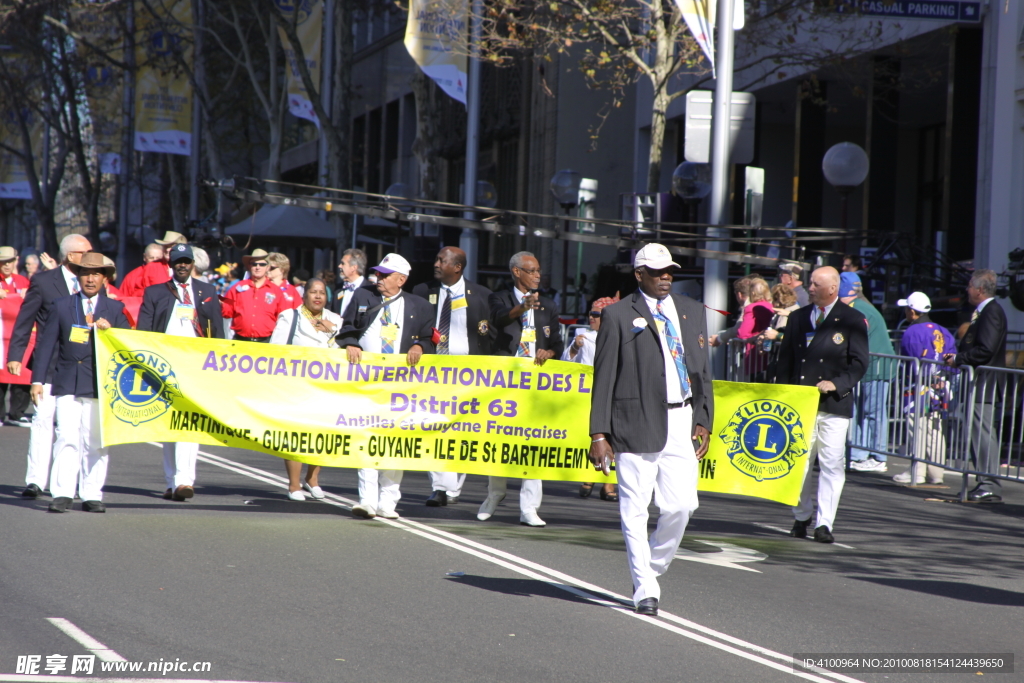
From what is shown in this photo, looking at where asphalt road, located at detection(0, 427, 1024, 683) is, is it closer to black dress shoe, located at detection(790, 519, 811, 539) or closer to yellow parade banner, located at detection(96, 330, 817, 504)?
black dress shoe, located at detection(790, 519, 811, 539)

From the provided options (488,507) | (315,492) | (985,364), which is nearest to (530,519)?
(488,507)

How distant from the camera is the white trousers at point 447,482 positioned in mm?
10875

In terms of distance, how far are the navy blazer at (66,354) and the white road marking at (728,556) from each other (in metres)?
4.47

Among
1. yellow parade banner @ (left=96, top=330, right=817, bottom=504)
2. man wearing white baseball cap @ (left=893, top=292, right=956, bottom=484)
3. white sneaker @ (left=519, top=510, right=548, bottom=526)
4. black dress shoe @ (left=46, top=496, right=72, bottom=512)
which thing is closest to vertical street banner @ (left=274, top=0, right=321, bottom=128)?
man wearing white baseball cap @ (left=893, top=292, right=956, bottom=484)

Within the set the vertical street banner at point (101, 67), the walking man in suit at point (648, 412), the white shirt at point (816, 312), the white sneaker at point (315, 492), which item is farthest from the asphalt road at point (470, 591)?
the vertical street banner at point (101, 67)

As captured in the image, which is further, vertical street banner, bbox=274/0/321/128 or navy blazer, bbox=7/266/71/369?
vertical street banner, bbox=274/0/321/128

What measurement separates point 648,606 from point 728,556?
2.13 meters

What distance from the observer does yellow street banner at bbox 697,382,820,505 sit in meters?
9.67

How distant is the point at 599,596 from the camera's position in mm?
7586

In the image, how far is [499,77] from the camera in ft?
115

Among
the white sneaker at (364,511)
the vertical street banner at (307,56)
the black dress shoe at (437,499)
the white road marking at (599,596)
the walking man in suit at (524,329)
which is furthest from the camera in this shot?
the vertical street banner at (307,56)

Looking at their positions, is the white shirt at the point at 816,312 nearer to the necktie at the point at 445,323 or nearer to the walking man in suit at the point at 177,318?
the necktie at the point at 445,323

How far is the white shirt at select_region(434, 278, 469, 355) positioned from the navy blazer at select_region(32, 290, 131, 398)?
257cm

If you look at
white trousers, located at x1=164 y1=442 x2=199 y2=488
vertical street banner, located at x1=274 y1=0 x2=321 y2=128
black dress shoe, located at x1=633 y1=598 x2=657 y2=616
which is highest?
vertical street banner, located at x1=274 y1=0 x2=321 y2=128
